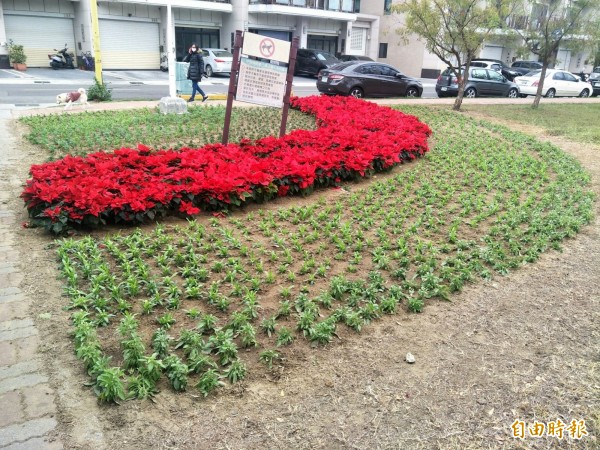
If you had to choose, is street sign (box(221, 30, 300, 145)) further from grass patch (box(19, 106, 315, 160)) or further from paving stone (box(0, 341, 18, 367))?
paving stone (box(0, 341, 18, 367))

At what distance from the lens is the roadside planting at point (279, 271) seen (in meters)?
3.32

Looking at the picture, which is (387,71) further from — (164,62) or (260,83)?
(164,62)

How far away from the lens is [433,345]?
12.0ft

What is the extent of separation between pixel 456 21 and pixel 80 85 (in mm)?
14433

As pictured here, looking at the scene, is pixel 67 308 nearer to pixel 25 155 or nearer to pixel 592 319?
pixel 592 319

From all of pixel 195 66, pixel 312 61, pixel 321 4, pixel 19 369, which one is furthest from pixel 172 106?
pixel 321 4

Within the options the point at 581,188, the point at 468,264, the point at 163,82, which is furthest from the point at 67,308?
the point at 163,82

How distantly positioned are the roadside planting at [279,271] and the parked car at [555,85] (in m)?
18.7

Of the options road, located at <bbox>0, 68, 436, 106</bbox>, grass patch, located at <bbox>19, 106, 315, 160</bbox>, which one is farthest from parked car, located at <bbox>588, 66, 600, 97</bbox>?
grass patch, located at <bbox>19, 106, 315, 160</bbox>

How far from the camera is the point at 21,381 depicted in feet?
10.1

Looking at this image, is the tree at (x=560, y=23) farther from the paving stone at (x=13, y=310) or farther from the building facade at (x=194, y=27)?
the paving stone at (x=13, y=310)

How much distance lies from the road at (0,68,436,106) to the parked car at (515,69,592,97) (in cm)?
419

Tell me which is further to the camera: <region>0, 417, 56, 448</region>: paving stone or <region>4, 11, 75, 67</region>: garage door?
<region>4, 11, 75, 67</region>: garage door

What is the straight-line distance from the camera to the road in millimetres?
16891
